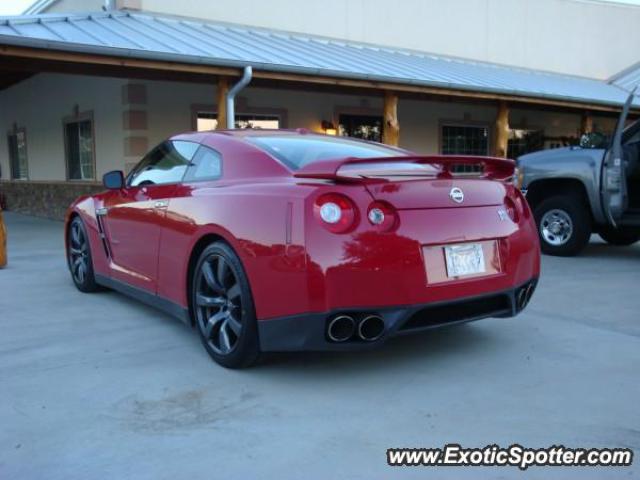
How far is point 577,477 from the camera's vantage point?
2.27 meters

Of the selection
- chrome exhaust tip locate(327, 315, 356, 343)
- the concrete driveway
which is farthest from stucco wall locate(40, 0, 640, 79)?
chrome exhaust tip locate(327, 315, 356, 343)

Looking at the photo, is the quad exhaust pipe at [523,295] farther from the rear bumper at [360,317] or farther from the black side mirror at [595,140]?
the black side mirror at [595,140]

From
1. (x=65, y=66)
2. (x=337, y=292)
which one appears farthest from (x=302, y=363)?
(x=65, y=66)

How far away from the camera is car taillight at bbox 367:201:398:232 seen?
295 centimetres

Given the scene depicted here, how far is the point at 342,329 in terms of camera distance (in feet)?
9.72

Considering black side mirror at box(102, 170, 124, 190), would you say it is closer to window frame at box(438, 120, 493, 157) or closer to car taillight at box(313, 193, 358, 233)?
car taillight at box(313, 193, 358, 233)

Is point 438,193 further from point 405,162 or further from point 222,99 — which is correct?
point 222,99

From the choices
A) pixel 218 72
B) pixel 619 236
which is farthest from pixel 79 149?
pixel 619 236

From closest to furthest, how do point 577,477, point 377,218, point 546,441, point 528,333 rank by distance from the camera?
1. point 577,477
2. point 546,441
3. point 377,218
4. point 528,333

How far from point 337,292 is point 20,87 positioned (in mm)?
16747

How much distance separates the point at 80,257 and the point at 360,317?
355 centimetres

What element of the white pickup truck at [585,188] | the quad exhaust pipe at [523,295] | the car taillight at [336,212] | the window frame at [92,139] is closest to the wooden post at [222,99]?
the window frame at [92,139]

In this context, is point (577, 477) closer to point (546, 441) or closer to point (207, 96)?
point (546, 441)

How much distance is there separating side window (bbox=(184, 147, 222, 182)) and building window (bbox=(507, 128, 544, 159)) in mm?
15459
